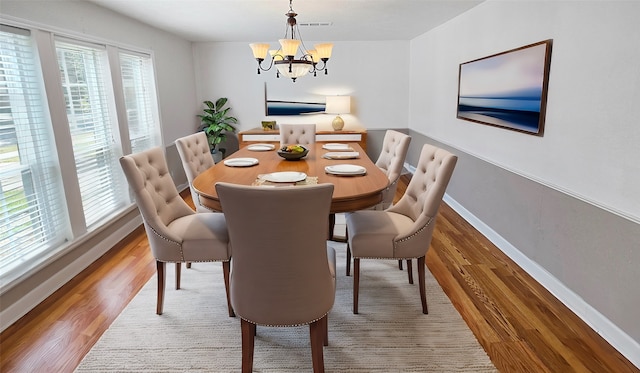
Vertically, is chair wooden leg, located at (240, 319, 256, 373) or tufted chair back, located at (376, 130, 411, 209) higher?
tufted chair back, located at (376, 130, 411, 209)

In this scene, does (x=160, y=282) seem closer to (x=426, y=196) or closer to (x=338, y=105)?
(x=426, y=196)

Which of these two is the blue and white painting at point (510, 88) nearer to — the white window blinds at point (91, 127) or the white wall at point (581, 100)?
the white wall at point (581, 100)

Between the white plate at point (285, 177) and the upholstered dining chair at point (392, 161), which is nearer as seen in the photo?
the white plate at point (285, 177)

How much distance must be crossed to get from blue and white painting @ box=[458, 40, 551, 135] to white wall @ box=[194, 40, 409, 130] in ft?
7.82

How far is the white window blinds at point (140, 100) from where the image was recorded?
3887mm

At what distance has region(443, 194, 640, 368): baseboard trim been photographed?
188 centimetres

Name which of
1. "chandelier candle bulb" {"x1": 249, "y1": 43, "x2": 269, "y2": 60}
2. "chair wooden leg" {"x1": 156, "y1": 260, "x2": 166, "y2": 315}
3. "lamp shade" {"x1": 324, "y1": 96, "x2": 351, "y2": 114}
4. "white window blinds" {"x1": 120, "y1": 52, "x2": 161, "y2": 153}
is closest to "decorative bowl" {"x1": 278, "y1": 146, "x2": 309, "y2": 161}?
"chandelier candle bulb" {"x1": 249, "y1": 43, "x2": 269, "y2": 60}

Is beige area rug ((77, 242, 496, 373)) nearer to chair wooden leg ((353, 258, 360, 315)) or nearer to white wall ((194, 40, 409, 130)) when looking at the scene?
chair wooden leg ((353, 258, 360, 315))

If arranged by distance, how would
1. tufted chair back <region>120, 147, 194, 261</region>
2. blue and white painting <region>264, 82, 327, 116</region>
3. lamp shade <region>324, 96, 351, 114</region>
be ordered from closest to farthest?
tufted chair back <region>120, 147, 194, 261</region> < lamp shade <region>324, 96, 351, 114</region> < blue and white painting <region>264, 82, 327, 116</region>

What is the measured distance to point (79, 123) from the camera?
3.05m

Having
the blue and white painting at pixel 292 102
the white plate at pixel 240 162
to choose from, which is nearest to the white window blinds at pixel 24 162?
the white plate at pixel 240 162

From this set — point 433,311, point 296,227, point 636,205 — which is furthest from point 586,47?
point 296,227

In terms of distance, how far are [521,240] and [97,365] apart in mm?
2886

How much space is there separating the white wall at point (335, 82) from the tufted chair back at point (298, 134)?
2373 millimetres
